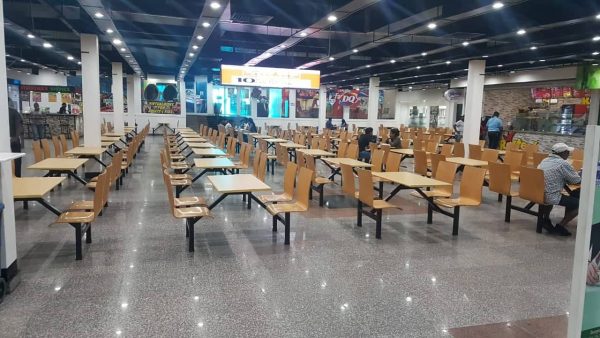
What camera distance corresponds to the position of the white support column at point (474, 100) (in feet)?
44.0

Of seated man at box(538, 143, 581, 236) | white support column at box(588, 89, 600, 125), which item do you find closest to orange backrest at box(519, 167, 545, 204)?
seated man at box(538, 143, 581, 236)

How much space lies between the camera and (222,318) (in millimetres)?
3145

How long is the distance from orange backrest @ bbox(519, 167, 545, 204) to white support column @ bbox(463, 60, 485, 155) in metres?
8.03

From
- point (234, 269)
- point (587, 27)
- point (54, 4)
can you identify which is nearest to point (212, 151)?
point (54, 4)

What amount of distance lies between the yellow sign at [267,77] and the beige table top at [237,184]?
8.78 metres

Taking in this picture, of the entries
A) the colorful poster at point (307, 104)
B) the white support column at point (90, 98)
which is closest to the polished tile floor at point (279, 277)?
the white support column at point (90, 98)

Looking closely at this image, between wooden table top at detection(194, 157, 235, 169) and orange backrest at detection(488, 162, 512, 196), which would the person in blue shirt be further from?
wooden table top at detection(194, 157, 235, 169)

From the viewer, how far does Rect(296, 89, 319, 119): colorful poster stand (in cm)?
2712

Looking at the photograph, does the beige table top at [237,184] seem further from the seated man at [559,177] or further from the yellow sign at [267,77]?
the yellow sign at [267,77]

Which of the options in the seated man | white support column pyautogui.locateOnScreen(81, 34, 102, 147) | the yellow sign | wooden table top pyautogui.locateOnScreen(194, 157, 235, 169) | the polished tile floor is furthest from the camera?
the yellow sign

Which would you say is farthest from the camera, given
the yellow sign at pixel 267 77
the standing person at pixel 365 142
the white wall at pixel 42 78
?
the white wall at pixel 42 78

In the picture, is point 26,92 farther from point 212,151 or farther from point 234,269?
point 234,269

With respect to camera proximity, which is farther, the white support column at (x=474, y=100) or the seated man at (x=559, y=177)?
the white support column at (x=474, y=100)

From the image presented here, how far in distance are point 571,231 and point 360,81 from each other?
1926 cm
